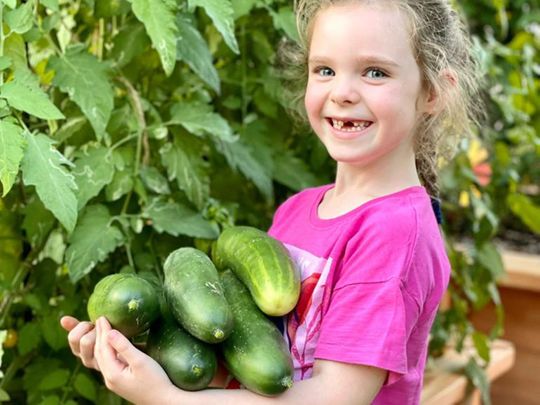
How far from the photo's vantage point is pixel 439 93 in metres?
1.13

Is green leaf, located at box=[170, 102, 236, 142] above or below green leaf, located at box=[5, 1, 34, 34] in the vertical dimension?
below

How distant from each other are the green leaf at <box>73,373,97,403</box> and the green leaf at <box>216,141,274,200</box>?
1.35 ft

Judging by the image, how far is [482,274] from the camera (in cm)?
207

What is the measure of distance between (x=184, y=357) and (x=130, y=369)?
0.20 ft

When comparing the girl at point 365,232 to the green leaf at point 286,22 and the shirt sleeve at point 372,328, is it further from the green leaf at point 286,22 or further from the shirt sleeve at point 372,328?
the green leaf at point 286,22

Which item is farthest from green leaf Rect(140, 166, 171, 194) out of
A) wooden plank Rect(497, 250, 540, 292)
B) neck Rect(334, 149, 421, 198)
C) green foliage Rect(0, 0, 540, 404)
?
wooden plank Rect(497, 250, 540, 292)

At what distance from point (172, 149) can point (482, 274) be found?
953 millimetres

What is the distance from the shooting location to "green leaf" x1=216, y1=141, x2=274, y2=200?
4.91 ft

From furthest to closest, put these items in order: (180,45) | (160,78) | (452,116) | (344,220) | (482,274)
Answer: (482,274), (160,78), (180,45), (452,116), (344,220)

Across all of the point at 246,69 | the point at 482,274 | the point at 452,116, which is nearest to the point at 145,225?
the point at 246,69

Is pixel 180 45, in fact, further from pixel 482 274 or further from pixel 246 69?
pixel 482 274

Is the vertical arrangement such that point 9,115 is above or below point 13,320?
above

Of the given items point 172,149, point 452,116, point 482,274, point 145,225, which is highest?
point 452,116

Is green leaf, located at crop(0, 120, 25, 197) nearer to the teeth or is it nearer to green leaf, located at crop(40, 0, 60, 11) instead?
green leaf, located at crop(40, 0, 60, 11)
